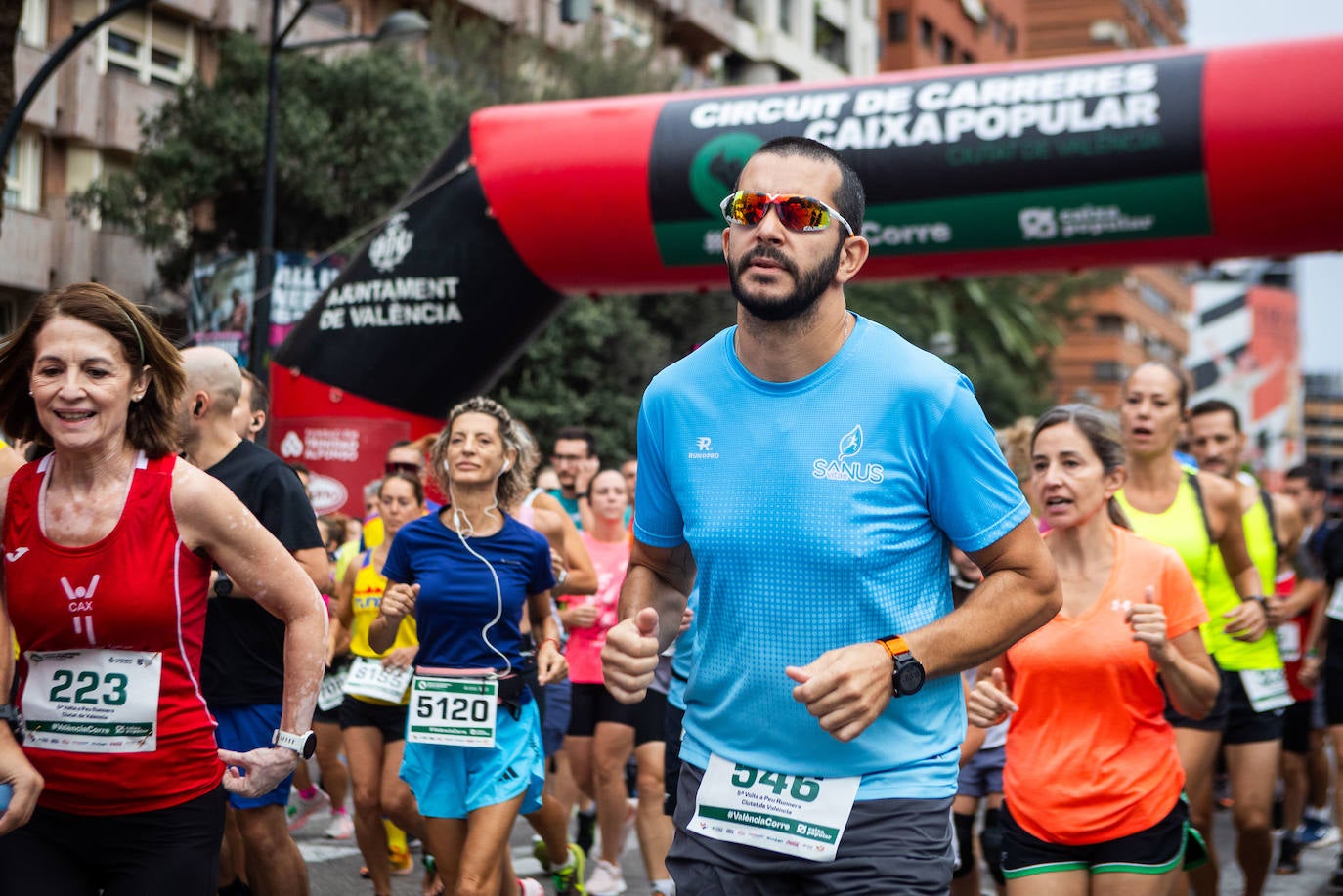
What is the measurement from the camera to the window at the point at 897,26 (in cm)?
5512

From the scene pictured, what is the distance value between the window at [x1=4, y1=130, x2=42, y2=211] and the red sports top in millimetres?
23776

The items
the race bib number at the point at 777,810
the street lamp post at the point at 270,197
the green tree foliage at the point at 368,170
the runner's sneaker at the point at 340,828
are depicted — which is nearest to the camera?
the race bib number at the point at 777,810

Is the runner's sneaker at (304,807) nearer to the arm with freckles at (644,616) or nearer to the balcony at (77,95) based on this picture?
the arm with freckles at (644,616)

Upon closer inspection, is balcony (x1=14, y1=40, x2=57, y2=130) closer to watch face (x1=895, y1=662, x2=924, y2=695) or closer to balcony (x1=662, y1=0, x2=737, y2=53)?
balcony (x1=662, y1=0, x2=737, y2=53)

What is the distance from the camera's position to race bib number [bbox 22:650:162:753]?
331 cm

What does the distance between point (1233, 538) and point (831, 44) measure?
147 ft

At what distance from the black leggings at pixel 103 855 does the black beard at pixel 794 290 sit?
161cm

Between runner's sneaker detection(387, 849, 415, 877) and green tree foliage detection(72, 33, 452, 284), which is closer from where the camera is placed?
runner's sneaker detection(387, 849, 415, 877)

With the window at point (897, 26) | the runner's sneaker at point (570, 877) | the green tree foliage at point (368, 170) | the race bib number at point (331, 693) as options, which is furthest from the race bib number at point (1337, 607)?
the window at point (897, 26)

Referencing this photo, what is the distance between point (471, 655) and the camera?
5902 mm

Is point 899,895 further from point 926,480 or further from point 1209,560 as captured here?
point 1209,560

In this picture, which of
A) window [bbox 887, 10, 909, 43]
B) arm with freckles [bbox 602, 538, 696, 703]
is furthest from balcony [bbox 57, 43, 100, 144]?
window [bbox 887, 10, 909, 43]

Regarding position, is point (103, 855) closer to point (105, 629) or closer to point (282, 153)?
point (105, 629)

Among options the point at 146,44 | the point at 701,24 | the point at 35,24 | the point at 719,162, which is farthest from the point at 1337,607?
the point at 701,24
